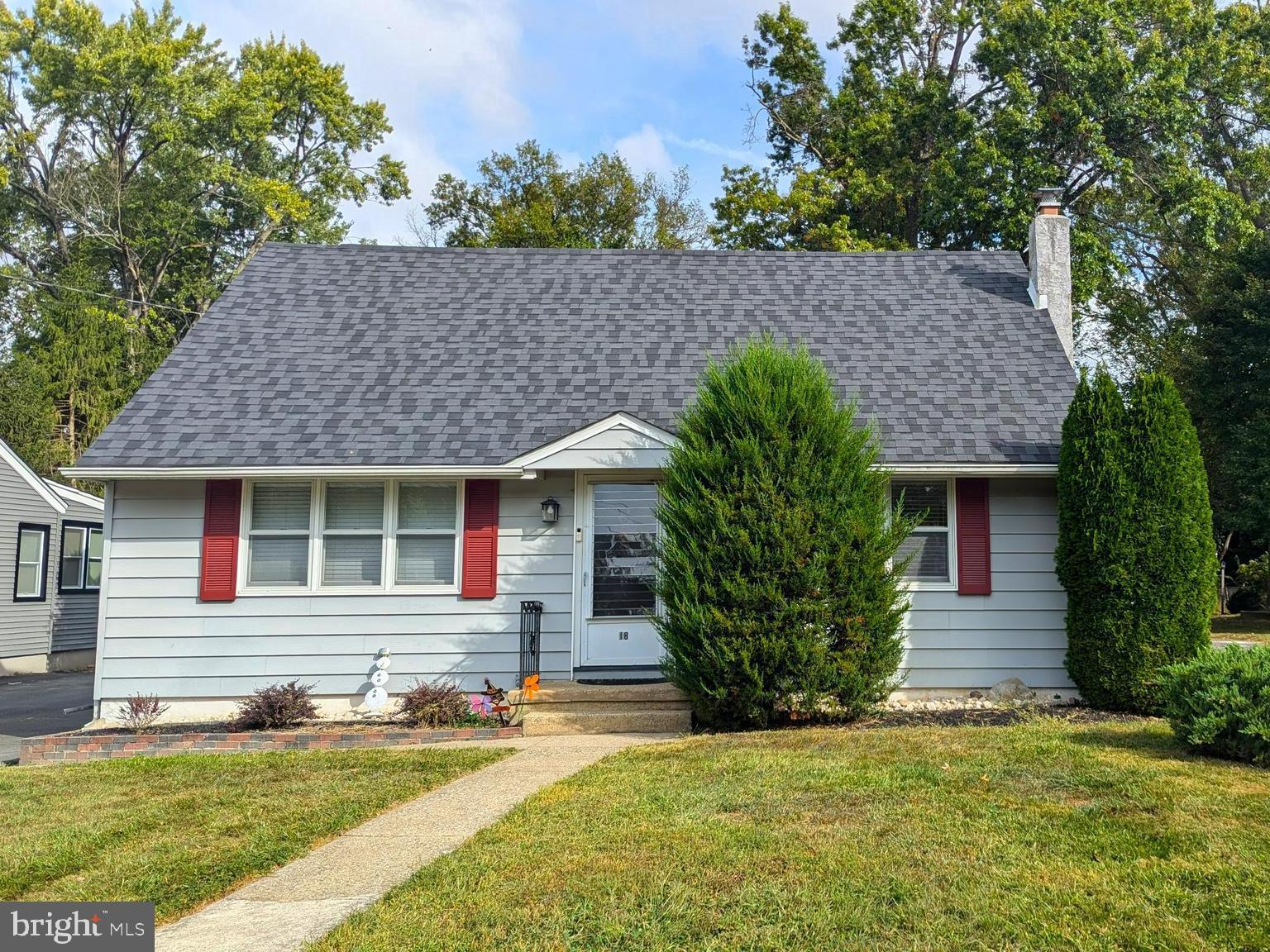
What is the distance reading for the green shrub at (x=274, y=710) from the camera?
9.05 m

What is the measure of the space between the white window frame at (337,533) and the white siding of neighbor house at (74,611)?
12.1 m

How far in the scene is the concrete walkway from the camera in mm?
3957

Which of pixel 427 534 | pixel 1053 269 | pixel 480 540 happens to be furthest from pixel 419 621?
pixel 1053 269

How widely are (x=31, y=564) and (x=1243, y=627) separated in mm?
25692

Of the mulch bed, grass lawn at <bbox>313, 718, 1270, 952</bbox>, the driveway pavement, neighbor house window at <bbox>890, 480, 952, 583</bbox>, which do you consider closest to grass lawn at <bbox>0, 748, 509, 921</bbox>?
the mulch bed

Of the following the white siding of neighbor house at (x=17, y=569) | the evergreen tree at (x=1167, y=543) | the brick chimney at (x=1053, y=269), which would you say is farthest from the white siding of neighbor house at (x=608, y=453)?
the white siding of neighbor house at (x=17, y=569)

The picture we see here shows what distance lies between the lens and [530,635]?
32.7ft

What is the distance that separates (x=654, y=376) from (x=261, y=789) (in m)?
6.32

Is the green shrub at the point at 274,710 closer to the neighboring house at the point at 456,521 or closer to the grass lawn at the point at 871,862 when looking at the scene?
the neighboring house at the point at 456,521

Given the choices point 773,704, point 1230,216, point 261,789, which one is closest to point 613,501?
point 773,704

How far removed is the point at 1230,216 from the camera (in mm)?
22953

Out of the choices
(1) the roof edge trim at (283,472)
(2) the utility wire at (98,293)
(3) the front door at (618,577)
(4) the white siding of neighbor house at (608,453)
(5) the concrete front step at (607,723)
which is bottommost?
(5) the concrete front step at (607,723)

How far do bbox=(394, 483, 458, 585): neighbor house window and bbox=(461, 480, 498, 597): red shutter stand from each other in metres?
0.18

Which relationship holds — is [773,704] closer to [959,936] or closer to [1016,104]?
[959,936]
